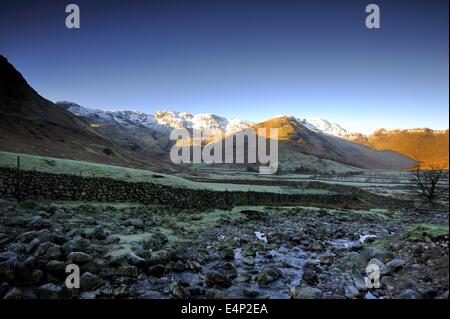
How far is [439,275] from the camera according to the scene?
29.0 ft

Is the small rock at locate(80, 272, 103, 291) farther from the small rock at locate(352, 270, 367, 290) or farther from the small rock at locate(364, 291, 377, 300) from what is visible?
the small rock at locate(352, 270, 367, 290)

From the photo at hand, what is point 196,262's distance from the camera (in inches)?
478

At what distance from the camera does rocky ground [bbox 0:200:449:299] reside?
29.1 ft

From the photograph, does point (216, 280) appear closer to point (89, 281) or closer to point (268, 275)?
point (268, 275)

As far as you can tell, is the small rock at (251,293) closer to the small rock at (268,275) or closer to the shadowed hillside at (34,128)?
the small rock at (268,275)

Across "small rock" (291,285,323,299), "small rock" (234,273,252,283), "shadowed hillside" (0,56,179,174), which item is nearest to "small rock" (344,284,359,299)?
"small rock" (291,285,323,299)

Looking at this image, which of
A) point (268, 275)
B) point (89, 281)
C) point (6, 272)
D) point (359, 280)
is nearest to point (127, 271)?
point (89, 281)

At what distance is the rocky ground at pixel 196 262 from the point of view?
349 inches

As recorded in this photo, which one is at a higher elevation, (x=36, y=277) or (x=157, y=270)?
(x=36, y=277)
